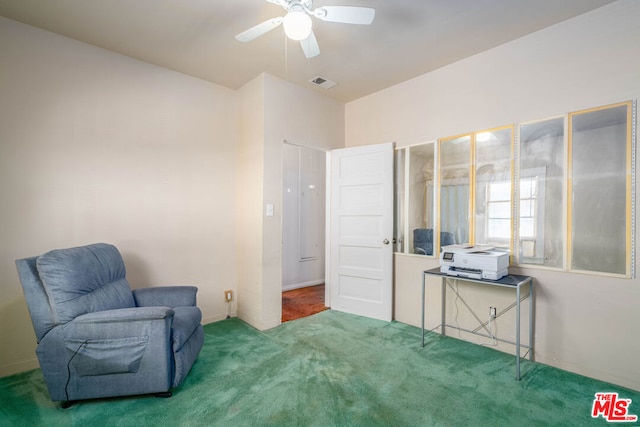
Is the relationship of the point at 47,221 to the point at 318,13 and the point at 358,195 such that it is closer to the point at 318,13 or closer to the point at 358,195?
the point at 318,13

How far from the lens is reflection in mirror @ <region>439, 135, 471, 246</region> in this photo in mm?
3051

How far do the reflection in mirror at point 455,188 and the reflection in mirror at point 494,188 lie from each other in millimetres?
107

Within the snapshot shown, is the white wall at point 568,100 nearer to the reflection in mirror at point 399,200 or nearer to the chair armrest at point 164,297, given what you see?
the reflection in mirror at point 399,200

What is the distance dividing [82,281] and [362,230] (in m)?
2.81

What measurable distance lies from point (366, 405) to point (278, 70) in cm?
326

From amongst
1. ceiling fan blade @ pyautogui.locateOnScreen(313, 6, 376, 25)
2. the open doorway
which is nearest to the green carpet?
the open doorway

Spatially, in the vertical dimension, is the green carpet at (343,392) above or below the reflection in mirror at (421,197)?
below

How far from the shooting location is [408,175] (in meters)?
3.54

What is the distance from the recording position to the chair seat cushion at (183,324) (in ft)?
6.87

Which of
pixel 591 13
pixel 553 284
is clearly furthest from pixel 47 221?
pixel 591 13

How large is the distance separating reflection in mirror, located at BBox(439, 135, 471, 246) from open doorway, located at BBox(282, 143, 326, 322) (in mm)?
2434

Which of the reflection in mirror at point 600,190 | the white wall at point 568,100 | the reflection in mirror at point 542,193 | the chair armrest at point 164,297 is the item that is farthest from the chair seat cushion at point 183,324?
the reflection in mirror at point 600,190

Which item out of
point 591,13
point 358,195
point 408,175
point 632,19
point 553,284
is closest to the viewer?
point 632,19

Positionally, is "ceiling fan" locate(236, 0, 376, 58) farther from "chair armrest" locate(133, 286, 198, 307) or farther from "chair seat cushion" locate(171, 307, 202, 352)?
"chair armrest" locate(133, 286, 198, 307)
